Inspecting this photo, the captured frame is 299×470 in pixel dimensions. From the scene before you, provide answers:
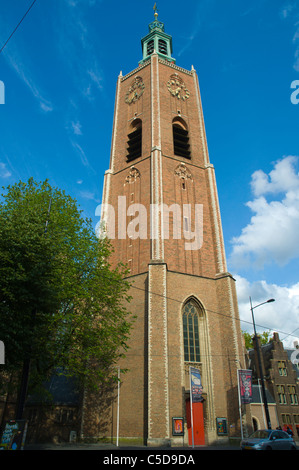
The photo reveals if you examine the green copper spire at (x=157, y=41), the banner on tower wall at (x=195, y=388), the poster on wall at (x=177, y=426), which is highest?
the green copper spire at (x=157, y=41)

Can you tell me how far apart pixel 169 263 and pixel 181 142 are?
12.9m

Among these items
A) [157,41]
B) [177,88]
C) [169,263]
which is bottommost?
[169,263]

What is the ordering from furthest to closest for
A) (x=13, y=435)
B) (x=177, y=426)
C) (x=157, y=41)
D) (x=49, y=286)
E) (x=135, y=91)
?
(x=157, y=41), (x=135, y=91), (x=177, y=426), (x=49, y=286), (x=13, y=435)

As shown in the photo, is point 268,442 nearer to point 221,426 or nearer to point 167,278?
Answer: point 221,426

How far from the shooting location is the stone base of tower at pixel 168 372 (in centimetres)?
1906

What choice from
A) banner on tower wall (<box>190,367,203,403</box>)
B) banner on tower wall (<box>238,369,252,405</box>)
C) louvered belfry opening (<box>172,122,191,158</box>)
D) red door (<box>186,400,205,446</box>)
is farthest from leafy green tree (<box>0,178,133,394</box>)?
louvered belfry opening (<box>172,122,191,158</box>)

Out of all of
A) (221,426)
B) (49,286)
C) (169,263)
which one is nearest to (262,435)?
(221,426)

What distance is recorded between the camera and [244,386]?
63.8 ft

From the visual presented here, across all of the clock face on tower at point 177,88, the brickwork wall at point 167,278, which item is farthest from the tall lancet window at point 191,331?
the clock face on tower at point 177,88

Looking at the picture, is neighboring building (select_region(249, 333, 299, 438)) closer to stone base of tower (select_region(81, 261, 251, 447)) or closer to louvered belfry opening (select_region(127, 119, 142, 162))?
stone base of tower (select_region(81, 261, 251, 447))

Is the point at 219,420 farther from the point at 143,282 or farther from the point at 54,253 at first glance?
the point at 54,253

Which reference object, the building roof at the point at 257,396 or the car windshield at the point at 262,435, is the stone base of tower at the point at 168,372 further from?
the building roof at the point at 257,396

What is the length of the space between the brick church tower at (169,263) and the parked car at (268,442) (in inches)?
223

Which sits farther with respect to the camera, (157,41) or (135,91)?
(157,41)
